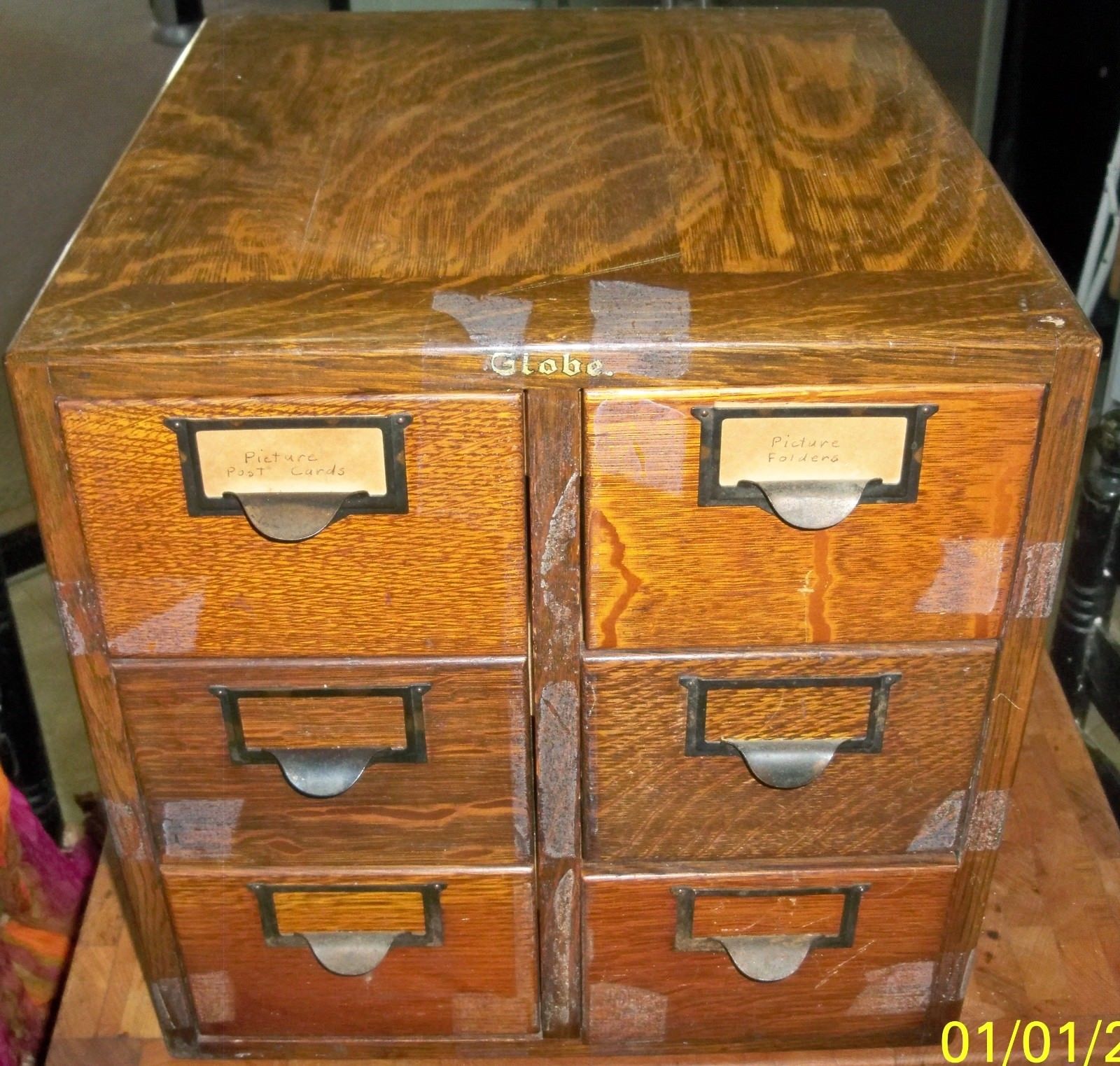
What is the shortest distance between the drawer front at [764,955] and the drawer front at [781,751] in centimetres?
2

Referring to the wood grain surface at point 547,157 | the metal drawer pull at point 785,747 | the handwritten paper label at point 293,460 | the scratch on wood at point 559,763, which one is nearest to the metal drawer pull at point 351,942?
the scratch on wood at point 559,763

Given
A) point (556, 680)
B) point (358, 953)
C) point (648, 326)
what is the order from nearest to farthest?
point (648, 326) < point (556, 680) < point (358, 953)

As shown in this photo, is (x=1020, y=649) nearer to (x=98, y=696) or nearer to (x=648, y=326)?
(x=648, y=326)

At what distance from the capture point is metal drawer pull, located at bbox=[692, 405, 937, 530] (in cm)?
71

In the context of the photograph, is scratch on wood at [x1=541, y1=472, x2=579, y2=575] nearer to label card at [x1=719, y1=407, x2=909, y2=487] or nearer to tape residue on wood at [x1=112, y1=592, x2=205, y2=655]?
label card at [x1=719, y1=407, x2=909, y2=487]

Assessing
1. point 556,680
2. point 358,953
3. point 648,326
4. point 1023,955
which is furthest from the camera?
point 1023,955

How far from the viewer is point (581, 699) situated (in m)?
0.81

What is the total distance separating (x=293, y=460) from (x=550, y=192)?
0.24 m

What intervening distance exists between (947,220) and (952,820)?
14.3 inches

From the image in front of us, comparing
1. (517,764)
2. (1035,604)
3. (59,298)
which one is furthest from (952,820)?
(59,298)

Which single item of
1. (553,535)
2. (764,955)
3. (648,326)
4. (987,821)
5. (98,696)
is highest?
(648,326)

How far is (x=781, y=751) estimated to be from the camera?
2.74 feet

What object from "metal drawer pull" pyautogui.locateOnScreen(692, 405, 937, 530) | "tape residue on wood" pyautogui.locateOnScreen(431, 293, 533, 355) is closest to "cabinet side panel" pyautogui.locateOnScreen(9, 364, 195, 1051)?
"tape residue on wood" pyautogui.locateOnScreen(431, 293, 533, 355)
